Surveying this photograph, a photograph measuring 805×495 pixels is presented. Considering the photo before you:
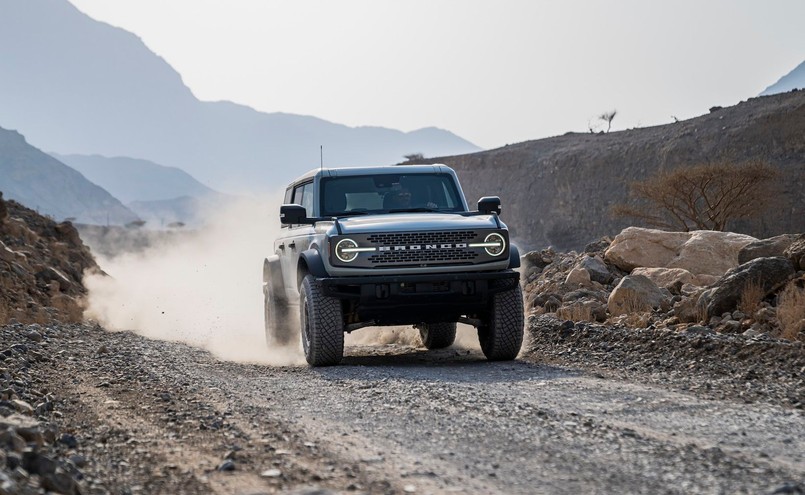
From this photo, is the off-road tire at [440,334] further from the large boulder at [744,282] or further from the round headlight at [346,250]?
the round headlight at [346,250]

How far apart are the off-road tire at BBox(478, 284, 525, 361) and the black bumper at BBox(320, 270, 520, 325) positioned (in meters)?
0.17

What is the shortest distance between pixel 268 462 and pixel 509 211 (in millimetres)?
64629

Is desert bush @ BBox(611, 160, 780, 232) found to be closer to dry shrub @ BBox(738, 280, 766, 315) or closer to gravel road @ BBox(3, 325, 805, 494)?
dry shrub @ BBox(738, 280, 766, 315)

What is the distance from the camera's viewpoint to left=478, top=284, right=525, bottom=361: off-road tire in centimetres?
1008

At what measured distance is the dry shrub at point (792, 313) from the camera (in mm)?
10055

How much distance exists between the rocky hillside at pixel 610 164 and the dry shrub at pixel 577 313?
35244 mm

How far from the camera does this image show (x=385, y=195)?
11.0 metres

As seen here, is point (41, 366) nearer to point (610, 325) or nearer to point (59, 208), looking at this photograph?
point (610, 325)

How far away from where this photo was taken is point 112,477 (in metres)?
5.08

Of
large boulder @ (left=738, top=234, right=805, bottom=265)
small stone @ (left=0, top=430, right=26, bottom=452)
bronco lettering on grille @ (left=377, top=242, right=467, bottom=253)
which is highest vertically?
bronco lettering on grille @ (left=377, top=242, right=467, bottom=253)

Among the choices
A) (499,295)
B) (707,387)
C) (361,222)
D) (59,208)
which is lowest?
(707,387)

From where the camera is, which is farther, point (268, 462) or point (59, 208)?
point (59, 208)

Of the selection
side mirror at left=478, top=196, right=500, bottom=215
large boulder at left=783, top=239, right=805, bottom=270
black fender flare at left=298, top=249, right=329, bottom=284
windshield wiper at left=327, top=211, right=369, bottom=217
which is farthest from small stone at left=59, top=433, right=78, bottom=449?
large boulder at left=783, top=239, right=805, bottom=270

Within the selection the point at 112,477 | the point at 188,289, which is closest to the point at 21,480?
the point at 112,477
